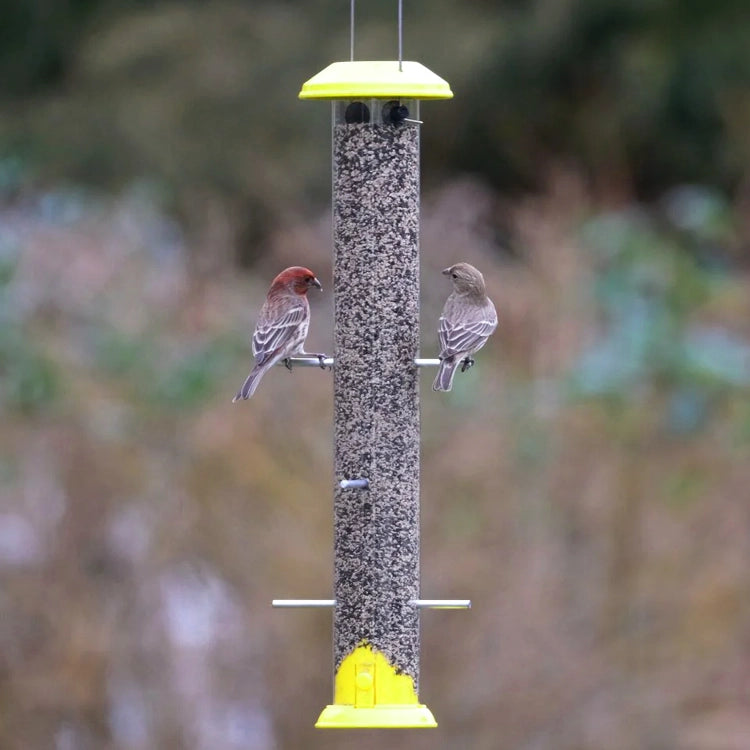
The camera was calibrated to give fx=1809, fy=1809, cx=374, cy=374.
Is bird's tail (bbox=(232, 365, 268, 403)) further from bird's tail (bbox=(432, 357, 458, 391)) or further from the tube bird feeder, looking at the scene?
bird's tail (bbox=(432, 357, 458, 391))

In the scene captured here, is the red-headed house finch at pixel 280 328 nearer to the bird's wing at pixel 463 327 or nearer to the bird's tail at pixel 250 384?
the bird's tail at pixel 250 384

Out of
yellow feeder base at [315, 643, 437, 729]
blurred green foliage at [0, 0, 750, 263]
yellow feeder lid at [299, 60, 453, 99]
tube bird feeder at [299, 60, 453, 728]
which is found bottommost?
yellow feeder base at [315, 643, 437, 729]

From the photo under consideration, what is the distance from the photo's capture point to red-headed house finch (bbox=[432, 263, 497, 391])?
687cm

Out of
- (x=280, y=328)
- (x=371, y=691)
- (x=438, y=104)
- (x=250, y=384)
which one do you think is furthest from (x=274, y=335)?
(x=438, y=104)

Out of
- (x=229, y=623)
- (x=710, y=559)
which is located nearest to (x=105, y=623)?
(x=229, y=623)

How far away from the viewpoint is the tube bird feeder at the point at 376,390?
6547mm

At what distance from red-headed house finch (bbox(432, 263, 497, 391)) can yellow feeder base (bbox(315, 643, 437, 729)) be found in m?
1.02

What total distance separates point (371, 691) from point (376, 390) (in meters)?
1.10

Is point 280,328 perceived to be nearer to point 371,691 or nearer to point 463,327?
point 463,327

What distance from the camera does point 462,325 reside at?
7102mm

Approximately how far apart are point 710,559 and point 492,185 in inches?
594

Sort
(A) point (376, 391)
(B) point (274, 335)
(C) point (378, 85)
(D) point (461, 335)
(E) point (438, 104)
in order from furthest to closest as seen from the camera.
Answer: (E) point (438, 104)
(B) point (274, 335)
(D) point (461, 335)
(A) point (376, 391)
(C) point (378, 85)

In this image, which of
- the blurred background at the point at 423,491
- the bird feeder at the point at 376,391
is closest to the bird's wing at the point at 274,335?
the bird feeder at the point at 376,391

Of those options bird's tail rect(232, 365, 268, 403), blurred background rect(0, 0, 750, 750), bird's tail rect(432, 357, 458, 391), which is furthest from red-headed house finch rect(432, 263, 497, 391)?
blurred background rect(0, 0, 750, 750)
